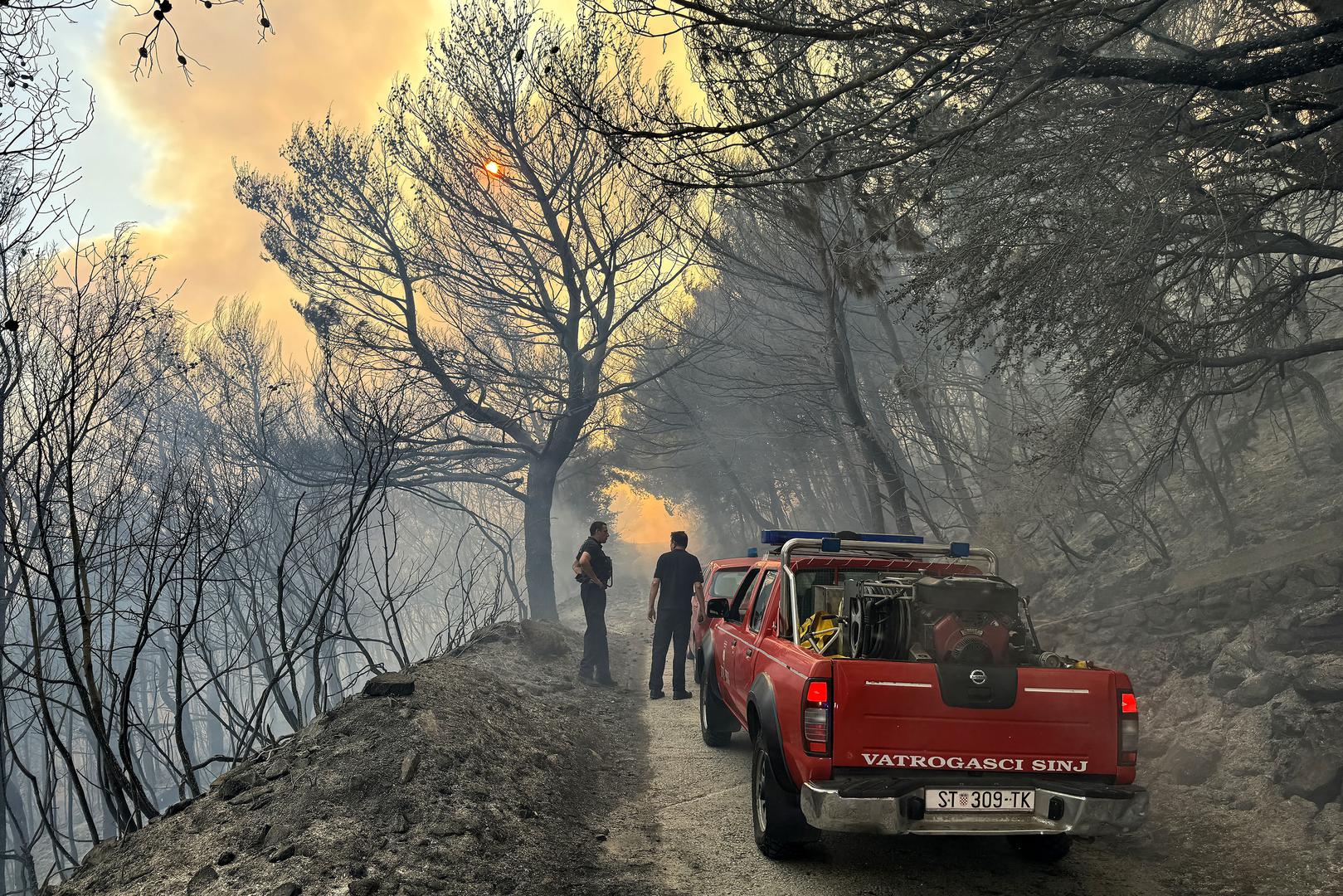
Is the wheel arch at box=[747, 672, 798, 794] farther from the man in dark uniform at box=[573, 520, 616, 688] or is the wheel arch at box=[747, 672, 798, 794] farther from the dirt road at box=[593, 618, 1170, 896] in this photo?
the man in dark uniform at box=[573, 520, 616, 688]

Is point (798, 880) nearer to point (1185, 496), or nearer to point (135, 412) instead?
point (1185, 496)

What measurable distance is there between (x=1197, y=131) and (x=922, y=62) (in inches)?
86.1

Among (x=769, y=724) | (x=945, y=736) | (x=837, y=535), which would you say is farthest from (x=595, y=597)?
(x=945, y=736)

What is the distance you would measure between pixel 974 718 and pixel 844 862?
1249mm

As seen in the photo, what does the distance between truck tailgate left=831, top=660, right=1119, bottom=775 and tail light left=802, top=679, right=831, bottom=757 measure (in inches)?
1.8

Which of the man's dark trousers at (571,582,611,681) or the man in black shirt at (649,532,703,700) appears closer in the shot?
the man in black shirt at (649,532,703,700)

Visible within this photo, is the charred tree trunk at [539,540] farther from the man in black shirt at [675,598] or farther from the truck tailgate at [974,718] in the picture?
the truck tailgate at [974,718]

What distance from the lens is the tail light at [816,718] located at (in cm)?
425

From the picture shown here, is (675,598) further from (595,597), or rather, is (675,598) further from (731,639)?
(731,639)

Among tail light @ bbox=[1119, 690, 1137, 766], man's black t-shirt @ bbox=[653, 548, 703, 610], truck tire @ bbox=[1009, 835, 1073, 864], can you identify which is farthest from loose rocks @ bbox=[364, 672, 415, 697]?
tail light @ bbox=[1119, 690, 1137, 766]

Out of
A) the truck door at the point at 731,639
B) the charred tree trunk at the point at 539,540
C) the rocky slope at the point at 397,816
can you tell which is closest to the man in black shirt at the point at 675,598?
the truck door at the point at 731,639

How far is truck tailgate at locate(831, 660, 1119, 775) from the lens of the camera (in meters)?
4.29

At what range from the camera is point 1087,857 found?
4961mm

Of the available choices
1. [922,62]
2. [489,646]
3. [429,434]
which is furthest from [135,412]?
[922,62]
